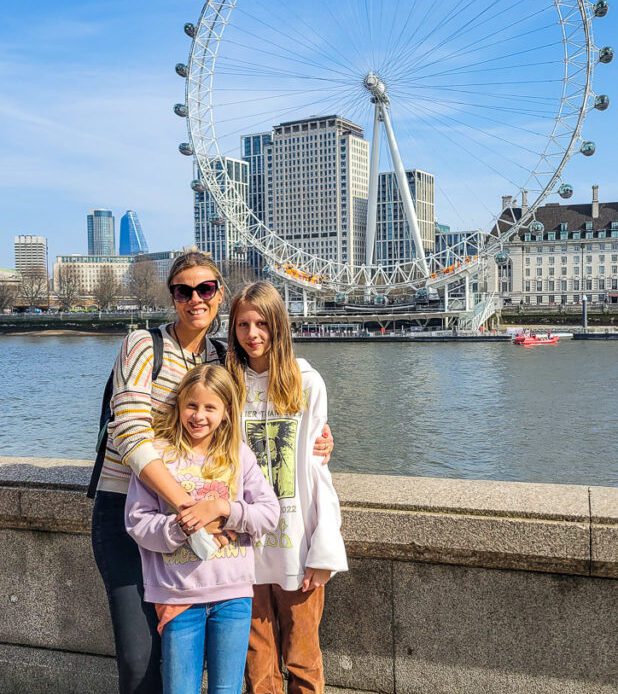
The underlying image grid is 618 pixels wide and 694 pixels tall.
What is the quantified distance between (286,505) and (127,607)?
23.7 inches

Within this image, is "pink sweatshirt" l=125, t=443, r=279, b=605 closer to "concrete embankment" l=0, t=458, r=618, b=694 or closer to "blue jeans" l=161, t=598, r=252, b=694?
"blue jeans" l=161, t=598, r=252, b=694

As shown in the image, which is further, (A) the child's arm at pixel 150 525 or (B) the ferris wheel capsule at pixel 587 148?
(B) the ferris wheel capsule at pixel 587 148

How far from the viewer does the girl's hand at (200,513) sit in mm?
2494

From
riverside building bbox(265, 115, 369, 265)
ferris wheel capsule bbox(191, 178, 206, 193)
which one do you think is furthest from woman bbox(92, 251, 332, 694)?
riverside building bbox(265, 115, 369, 265)

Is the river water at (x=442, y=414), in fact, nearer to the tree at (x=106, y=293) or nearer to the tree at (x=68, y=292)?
the tree at (x=106, y=293)

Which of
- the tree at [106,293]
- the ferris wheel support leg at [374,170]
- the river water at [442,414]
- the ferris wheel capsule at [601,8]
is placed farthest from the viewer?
the tree at [106,293]

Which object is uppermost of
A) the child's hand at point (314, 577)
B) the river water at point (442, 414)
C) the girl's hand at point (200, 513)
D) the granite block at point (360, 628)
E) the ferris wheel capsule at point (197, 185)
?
the ferris wheel capsule at point (197, 185)

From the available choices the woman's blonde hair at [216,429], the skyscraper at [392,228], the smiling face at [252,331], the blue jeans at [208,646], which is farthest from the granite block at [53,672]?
the skyscraper at [392,228]

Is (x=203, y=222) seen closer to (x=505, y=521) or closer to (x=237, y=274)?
(x=237, y=274)

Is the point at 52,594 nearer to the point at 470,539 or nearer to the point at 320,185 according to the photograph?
the point at 470,539

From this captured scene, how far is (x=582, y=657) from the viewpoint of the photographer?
9.08 feet

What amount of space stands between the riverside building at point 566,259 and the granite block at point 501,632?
101m

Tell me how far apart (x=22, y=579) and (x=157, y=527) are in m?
1.11

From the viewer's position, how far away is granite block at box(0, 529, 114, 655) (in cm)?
323
